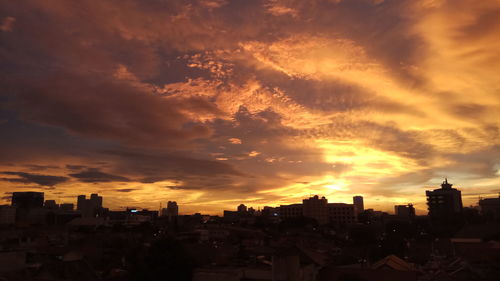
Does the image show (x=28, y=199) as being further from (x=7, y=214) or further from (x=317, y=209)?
(x=317, y=209)

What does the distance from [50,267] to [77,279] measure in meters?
2.51

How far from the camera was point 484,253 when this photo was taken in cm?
4575

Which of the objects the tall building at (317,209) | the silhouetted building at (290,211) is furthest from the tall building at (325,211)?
the silhouetted building at (290,211)

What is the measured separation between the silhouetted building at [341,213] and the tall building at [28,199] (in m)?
140

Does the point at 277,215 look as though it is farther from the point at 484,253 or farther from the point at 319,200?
the point at 484,253

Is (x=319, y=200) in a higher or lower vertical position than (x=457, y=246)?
higher

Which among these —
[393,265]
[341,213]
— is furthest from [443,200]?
[393,265]

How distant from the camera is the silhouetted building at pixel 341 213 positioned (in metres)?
175

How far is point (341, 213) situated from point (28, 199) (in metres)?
149

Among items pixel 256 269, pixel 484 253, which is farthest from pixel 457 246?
pixel 256 269

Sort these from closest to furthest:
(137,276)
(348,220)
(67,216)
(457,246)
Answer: (137,276)
(457,246)
(67,216)
(348,220)

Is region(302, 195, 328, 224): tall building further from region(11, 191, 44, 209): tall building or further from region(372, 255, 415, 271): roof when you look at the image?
region(372, 255, 415, 271): roof

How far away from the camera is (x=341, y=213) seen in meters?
177

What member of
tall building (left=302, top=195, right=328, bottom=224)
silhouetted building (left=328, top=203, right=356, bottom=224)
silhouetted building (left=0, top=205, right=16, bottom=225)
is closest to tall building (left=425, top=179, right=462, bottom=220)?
silhouetted building (left=328, top=203, right=356, bottom=224)
